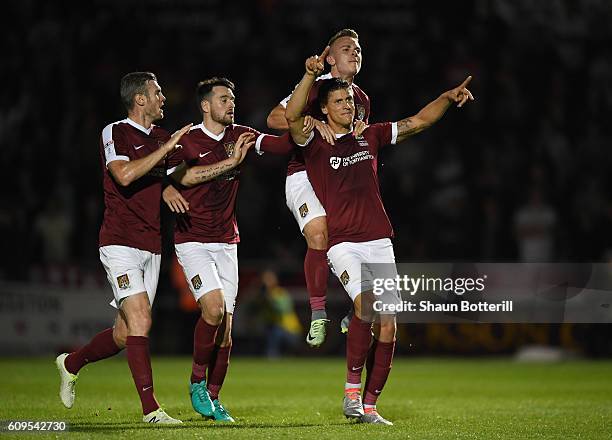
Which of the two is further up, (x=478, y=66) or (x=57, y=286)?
(x=478, y=66)

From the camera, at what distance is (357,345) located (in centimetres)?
921

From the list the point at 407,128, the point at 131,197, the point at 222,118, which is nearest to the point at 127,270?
the point at 131,197

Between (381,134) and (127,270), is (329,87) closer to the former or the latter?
(381,134)

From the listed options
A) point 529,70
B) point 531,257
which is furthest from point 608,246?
point 529,70

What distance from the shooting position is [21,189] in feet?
64.5

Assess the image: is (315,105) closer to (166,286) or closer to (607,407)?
(607,407)

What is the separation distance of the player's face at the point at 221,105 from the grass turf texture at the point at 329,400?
2595mm

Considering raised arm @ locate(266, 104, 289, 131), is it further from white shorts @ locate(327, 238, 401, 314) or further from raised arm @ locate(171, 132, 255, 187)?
white shorts @ locate(327, 238, 401, 314)

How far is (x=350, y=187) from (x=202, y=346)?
6.10 ft

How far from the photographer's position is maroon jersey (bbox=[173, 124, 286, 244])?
31.7 feet

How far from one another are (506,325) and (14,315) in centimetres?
852

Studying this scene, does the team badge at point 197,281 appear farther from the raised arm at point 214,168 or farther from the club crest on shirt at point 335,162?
the club crest on shirt at point 335,162

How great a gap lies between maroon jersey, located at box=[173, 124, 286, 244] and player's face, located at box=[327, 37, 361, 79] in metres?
0.86

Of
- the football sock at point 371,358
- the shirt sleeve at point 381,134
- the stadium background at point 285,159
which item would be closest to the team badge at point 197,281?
the football sock at point 371,358
